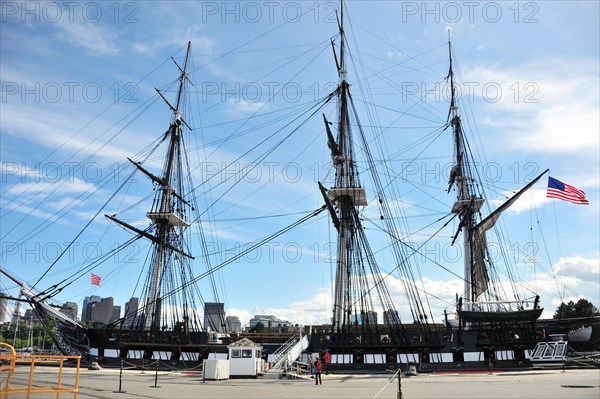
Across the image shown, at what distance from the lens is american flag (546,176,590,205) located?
1420 inches

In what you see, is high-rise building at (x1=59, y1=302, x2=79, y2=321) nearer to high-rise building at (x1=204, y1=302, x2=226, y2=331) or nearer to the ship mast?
the ship mast

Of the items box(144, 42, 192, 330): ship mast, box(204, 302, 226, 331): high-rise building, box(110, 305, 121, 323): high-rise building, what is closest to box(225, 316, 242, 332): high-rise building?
box(204, 302, 226, 331): high-rise building

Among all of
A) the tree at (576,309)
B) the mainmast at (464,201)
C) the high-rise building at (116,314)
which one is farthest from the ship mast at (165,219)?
the high-rise building at (116,314)

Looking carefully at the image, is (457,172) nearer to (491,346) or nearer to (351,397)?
(491,346)

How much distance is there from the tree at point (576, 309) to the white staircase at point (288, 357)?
55.3 metres

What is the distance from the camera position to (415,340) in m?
35.6

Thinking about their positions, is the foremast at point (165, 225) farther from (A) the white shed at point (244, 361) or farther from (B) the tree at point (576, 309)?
(B) the tree at point (576, 309)

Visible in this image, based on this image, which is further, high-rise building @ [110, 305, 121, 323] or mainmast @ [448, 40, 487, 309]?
high-rise building @ [110, 305, 121, 323]

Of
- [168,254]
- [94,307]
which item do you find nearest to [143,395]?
[168,254]

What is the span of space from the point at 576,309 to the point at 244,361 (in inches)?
2952

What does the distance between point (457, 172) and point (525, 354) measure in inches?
920

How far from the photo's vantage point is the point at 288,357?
3222 centimetres

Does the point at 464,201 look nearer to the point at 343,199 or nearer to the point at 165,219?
the point at 343,199

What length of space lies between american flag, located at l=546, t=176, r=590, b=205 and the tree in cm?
4557
